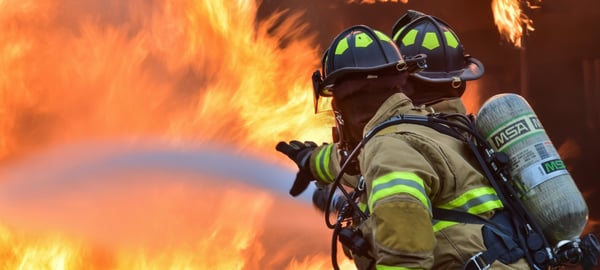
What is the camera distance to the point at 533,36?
7.18 meters

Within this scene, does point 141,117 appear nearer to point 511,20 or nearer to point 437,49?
point 437,49

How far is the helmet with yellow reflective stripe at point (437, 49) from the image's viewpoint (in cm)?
418

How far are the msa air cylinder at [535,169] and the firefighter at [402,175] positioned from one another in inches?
6.6

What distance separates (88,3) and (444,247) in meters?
3.48

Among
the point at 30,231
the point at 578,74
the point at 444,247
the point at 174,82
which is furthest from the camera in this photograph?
the point at 578,74

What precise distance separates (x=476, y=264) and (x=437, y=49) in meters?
1.61

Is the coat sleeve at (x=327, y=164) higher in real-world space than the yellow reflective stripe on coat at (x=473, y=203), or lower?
higher

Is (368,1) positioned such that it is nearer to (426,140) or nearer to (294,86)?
(294,86)

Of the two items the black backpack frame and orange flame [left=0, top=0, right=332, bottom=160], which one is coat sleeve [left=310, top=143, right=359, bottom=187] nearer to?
the black backpack frame

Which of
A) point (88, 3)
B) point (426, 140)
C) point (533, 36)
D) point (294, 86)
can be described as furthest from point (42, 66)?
point (533, 36)

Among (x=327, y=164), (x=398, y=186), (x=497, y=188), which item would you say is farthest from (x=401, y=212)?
(x=327, y=164)

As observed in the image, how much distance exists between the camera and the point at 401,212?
8.96 ft

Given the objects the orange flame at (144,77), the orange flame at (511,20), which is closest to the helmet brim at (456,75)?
the orange flame at (144,77)

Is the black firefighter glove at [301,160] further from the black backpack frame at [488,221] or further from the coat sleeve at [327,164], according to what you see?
the black backpack frame at [488,221]
